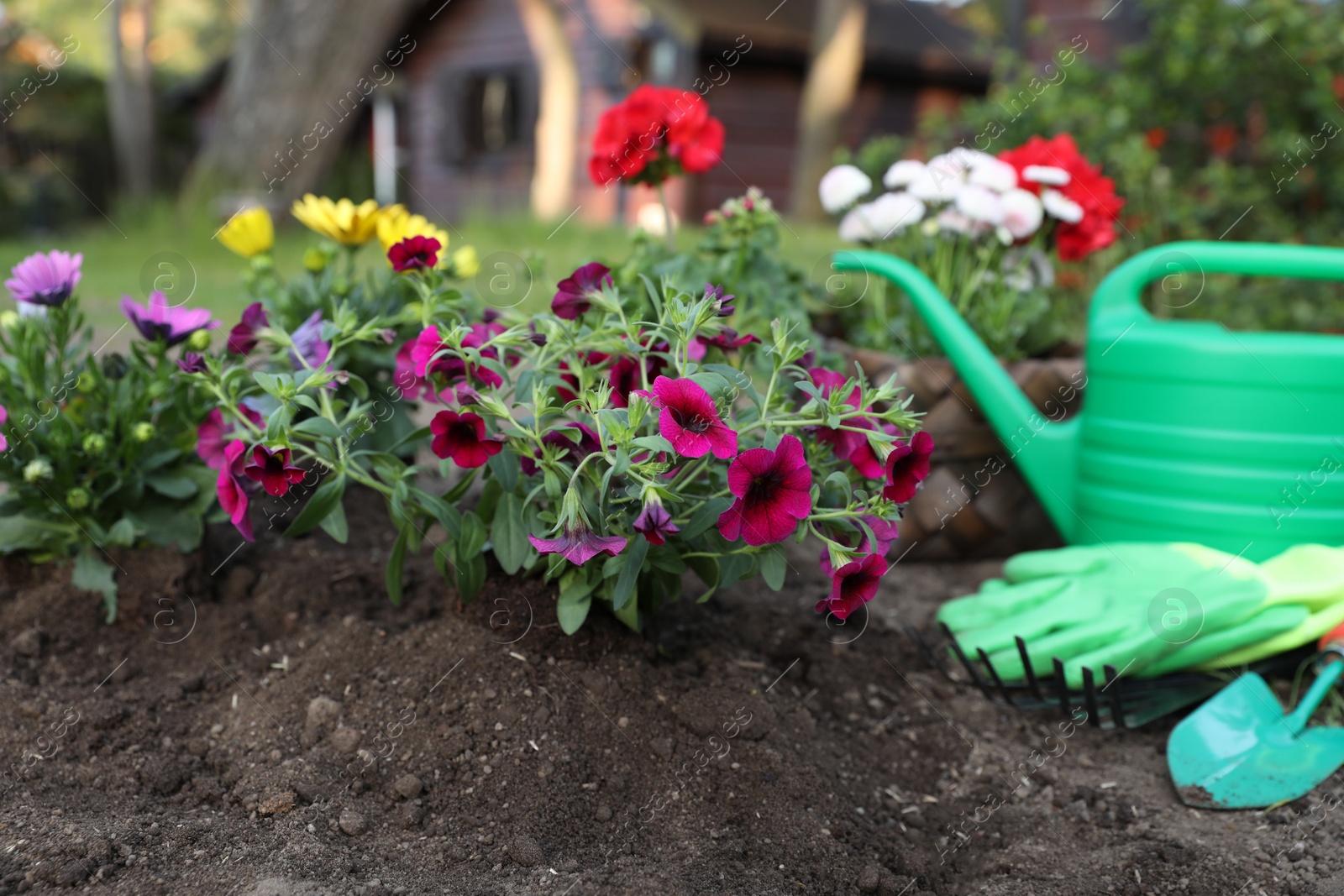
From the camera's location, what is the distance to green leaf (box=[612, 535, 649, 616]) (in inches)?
46.8

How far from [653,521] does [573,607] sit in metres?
0.24

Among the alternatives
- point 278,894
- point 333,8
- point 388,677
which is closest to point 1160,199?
point 388,677

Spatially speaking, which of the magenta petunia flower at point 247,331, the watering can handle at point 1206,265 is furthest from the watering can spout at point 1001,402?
the magenta petunia flower at point 247,331

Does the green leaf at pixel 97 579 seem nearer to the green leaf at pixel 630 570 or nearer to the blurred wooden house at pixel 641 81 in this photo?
the green leaf at pixel 630 570

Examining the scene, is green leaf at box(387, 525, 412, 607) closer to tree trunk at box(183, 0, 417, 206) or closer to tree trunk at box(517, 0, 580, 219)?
tree trunk at box(183, 0, 417, 206)

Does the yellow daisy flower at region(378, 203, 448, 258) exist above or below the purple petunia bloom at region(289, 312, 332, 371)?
above

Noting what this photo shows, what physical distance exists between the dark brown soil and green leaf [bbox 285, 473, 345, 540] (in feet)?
0.65

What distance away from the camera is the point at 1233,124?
420 cm

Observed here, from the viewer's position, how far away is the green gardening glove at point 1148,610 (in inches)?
60.8

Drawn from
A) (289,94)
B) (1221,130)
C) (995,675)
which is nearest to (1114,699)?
(995,675)

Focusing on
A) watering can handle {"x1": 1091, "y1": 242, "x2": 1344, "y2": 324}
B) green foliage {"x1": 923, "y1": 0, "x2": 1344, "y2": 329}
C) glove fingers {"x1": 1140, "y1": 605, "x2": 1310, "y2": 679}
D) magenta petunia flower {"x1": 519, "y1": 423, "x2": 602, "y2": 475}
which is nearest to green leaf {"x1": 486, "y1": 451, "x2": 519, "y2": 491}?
magenta petunia flower {"x1": 519, "y1": 423, "x2": 602, "y2": 475}

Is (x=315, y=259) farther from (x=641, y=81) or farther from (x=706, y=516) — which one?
(x=641, y=81)

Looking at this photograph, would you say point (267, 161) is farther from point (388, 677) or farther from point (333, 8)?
point (388, 677)

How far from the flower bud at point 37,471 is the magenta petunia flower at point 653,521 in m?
0.90
